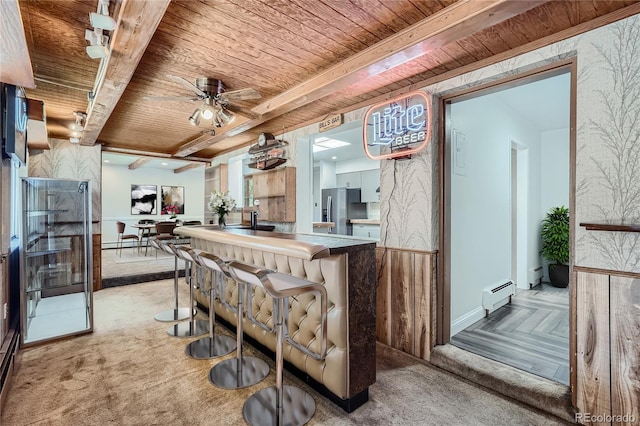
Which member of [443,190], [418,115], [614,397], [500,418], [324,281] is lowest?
[500,418]

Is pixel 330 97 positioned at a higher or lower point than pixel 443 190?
higher

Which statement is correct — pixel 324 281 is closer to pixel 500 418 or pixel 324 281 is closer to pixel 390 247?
pixel 390 247

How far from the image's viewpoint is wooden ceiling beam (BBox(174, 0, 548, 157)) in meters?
1.61

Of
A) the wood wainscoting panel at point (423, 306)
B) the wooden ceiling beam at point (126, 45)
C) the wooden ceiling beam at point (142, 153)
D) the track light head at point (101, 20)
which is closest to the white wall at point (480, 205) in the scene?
the wood wainscoting panel at point (423, 306)

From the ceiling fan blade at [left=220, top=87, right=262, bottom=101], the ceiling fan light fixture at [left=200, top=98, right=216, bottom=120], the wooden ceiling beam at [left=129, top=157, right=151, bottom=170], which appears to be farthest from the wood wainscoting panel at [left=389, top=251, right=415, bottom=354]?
the wooden ceiling beam at [left=129, top=157, right=151, bottom=170]

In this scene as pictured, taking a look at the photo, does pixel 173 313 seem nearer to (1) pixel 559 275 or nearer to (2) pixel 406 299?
(2) pixel 406 299

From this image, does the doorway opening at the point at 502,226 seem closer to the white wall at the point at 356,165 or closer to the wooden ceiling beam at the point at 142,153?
the white wall at the point at 356,165

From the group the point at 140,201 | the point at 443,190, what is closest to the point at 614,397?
the point at 443,190

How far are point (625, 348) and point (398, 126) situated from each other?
2.24 m

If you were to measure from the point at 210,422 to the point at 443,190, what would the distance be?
2.52 m

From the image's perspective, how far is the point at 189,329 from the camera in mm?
3211

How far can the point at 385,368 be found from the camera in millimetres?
2521

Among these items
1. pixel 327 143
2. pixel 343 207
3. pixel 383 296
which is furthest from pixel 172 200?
pixel 383 296

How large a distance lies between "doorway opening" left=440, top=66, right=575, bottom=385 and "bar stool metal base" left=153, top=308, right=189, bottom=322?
295 centimetres
